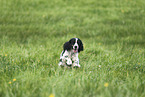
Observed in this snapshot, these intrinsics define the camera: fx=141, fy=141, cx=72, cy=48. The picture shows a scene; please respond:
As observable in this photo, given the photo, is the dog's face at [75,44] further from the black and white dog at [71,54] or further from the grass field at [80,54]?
the grass field at [80,54]

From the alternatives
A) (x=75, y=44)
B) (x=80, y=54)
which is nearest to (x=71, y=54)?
(x=75, y=44)

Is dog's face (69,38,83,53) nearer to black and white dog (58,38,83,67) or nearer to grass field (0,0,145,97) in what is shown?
black and white dog (58,38,83,67)

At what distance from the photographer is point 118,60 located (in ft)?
12.2

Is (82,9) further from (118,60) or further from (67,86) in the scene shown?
(67,86)

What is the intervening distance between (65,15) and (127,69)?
553 centimetres

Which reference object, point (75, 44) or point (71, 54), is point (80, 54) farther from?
point (75, 44)

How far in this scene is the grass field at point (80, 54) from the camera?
2084 mm

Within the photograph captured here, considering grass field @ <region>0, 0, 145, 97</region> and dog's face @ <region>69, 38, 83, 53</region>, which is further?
dog's face @ <region>69, 38, 83, 53</region>

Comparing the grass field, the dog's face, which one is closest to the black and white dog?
the dog's face

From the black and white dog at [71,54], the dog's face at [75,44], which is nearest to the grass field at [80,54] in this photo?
the black and white dog at [71,54]

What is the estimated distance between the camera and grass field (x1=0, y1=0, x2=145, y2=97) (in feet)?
6.84

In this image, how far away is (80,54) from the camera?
13.8 ft

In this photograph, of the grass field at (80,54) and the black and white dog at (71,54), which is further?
the black and white dog at (71,54)

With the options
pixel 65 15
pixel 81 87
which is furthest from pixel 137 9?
pixel 81 87
